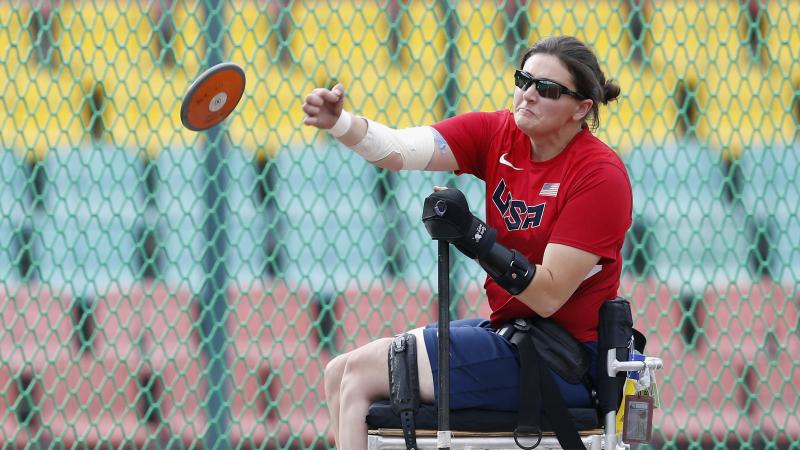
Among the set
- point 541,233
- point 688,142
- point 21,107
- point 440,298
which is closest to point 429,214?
point 440,298

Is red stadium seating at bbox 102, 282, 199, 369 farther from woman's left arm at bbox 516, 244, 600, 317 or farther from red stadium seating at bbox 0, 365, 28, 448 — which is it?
woman's left arm at bbox 516, 244, 600, 317

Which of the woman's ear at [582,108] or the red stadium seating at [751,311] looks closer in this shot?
the woman's ear at [582,108]

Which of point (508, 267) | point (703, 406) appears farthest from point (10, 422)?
point (508, 267)

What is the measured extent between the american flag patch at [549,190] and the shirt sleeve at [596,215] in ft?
0.13

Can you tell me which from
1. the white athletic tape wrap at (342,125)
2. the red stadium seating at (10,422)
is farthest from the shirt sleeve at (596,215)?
the red stadium seating at (10,422)

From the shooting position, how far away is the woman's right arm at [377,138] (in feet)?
8.38

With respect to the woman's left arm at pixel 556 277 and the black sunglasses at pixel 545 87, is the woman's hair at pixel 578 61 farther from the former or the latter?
the woman's left arm at pixel 556 277

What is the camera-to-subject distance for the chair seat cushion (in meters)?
2.46

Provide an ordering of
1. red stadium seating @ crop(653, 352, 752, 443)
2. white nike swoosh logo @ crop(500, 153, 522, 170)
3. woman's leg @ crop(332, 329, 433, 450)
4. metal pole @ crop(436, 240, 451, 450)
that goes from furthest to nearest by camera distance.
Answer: red stadium seating @ crop(653, 352, 752, 443)
white nike swoosh logo @ crop(500, 153, 522, 170)
woman's leg @ crop(332, 329, 433, 450)
metal pole @ crop(436, 240, 451, 450)

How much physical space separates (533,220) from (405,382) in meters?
0.45

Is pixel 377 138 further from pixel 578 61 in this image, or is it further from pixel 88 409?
pixel 88 409

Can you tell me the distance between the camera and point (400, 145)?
109 inches

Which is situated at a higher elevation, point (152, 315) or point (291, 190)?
point (291, 190)

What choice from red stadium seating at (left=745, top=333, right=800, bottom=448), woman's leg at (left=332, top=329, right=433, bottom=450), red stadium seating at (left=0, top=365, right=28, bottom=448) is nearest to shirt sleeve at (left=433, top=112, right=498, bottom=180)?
woman's leg at (left=332, top=329, right=433, bottom=450)
